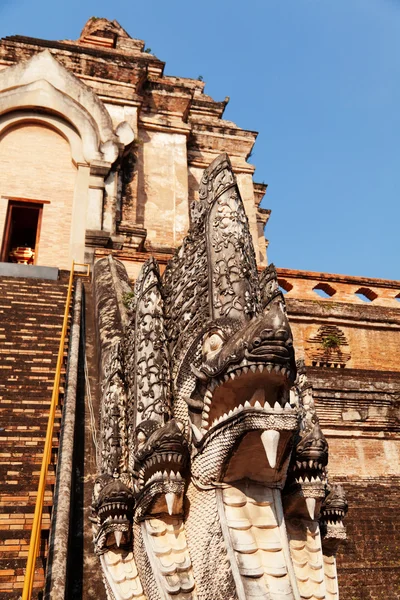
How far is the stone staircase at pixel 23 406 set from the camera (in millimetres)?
4918

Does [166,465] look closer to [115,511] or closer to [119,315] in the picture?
[115,511]

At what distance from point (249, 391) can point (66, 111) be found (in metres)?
13.3

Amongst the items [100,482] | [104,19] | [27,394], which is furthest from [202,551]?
[104,19]

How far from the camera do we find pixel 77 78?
15.2 meters

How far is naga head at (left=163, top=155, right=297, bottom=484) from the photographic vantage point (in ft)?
9.48

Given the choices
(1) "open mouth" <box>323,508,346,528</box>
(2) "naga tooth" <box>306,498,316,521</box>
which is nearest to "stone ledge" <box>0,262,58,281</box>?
(1) "open mouth" <box>323,508,346,528</box>

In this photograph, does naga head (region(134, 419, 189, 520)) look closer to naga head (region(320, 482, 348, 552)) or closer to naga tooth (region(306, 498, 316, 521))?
naga tooth (region(306, 498, 316, 521))

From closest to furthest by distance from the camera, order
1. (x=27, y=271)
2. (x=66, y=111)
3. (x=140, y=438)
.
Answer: (x=140, y=438), (x=27, y=271), (x=66, y=111)

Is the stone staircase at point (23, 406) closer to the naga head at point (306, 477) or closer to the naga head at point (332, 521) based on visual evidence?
the naga head at point (332, 521)

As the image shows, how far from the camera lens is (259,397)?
2.94 meters

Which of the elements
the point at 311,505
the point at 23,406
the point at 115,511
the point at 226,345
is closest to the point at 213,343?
the point at 226,345

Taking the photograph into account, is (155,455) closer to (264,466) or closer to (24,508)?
(264,466)

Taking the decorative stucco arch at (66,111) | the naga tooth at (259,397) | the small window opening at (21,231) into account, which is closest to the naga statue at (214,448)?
the naga tooth at (259,397)

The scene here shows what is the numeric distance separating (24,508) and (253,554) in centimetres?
302
